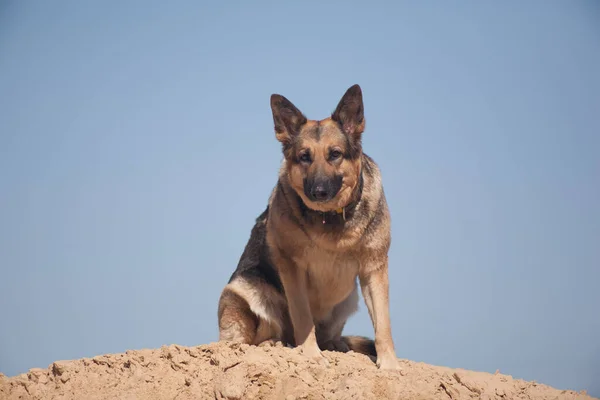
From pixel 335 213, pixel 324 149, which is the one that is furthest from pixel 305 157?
pixel 335 213

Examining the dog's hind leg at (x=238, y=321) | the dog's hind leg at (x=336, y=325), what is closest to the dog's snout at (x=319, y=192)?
the dog's hind leg at (x=336, y=325)

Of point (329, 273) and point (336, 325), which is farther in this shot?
point (336, 325)

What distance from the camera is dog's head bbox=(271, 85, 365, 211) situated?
27.1 ft

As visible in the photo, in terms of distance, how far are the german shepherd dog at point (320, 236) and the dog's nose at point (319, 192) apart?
0.01 meters

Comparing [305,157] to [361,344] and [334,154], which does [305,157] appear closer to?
[334,154]

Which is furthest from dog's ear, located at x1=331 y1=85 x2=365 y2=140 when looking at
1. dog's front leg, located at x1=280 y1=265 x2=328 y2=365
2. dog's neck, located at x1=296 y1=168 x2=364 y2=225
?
dog's front leg, located at x1=280 y1=265 x2=328 y2=365

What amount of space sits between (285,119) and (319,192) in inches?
47.3

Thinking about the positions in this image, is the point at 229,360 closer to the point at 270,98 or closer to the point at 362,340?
the point at 362,340

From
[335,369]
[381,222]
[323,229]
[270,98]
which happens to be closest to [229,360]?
[335,369]

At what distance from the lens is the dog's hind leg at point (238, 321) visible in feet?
30.2

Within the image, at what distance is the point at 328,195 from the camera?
816cm

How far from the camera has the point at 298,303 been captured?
8.60 m

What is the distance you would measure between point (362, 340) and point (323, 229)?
6.21 ft

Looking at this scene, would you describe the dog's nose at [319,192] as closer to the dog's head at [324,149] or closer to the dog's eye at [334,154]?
the dog's head at [324,149]
